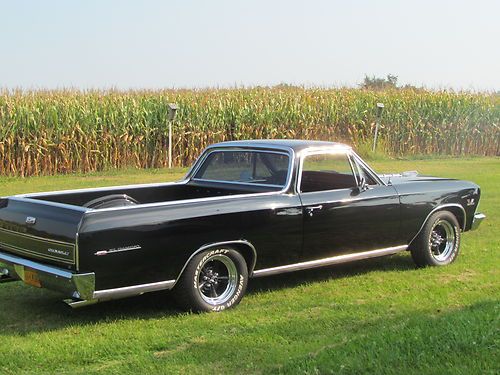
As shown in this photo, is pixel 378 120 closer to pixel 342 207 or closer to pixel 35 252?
pixel 342 207

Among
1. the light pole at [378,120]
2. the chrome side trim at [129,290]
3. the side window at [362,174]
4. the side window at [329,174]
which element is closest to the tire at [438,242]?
the side window at [362,174]

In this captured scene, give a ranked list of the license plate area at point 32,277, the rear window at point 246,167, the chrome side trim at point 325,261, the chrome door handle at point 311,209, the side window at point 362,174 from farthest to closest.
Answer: the side window at point 362,174 → the rear window at point 246,167 → the chrome door handle at point 311,209 → the chrome side trim at point 325,261 → the license plate area at point 32,277

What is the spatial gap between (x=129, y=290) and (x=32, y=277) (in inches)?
32.6

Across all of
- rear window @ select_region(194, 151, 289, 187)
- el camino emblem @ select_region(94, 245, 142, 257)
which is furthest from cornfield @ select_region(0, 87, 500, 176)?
el camino emblem @ select_region(94, 245, 142, 257)

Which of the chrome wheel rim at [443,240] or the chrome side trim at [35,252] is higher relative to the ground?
the chrome side trim at [35,252]

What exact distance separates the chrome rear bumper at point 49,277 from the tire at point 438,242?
12.6ft

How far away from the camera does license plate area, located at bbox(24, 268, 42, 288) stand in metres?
5.66

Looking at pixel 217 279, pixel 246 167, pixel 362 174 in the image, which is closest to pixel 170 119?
pixel 246 167

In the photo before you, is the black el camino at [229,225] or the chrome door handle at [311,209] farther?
the chrome door handle at [311,209]

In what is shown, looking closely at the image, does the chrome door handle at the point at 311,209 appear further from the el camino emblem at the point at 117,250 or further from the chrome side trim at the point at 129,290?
the el camino emblem at the point at 117,250

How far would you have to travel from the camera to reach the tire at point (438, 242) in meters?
7.75

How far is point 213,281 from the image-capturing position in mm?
6180

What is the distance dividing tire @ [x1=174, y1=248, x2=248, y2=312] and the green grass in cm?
11

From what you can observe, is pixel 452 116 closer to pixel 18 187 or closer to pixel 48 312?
pixel 18 187
